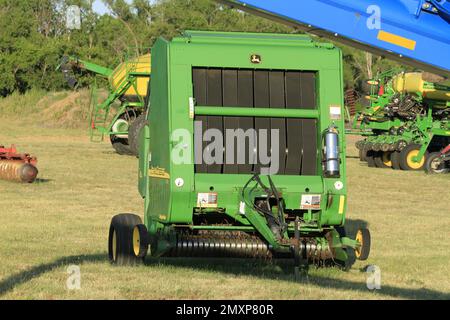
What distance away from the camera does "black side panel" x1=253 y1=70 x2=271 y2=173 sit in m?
13.0

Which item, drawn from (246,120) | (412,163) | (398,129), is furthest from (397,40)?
(398,129)

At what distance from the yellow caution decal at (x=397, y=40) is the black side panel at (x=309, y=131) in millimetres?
3100

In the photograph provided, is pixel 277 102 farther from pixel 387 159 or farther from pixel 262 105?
pixel 387 159

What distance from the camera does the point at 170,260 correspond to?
1405cm

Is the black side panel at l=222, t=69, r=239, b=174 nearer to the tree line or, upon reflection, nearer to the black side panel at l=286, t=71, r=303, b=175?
the black side panel at l=286, t=71, r=303, b=175

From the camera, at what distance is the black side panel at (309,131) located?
1302 centimetres

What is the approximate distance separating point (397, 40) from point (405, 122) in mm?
30278

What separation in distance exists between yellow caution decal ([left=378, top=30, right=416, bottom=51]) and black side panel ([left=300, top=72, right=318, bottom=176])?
3100 mm

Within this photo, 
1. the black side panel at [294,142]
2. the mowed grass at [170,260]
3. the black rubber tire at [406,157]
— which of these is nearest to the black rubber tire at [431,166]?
the black rubber tire at [406,157]

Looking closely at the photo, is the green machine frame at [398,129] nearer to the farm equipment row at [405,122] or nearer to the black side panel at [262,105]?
the farm equipment row at [405,122]

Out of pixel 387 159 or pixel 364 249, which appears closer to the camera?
pixel 364 249

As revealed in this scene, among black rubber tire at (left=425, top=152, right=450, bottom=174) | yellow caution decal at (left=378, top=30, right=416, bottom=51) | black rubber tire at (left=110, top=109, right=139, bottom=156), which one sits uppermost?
black rubber tire at (left=110, top=109, right=139, bottom=156)

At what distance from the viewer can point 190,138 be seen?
1260cm

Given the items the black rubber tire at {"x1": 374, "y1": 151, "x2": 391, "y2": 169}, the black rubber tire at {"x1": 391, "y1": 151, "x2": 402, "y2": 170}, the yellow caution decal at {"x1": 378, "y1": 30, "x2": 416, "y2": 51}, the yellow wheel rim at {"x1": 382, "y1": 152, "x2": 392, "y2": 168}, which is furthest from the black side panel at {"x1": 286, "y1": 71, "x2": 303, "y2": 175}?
the yellow wheel rim at {"x1": 382, "y1": 152, "x2": 392, "y2": 168}
